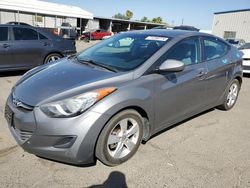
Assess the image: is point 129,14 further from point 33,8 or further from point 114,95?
point 114,95

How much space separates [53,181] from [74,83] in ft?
3.58

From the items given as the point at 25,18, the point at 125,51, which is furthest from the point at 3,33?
the point at 25,18

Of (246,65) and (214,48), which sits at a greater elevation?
(214,48)

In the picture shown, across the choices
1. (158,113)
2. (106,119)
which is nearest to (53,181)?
(106,119)

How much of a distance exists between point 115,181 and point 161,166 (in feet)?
2.10

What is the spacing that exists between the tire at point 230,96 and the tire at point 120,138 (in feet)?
8.08

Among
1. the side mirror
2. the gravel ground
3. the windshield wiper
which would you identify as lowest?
the gravel ground

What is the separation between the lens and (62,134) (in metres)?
2.64

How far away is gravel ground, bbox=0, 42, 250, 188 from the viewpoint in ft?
9.13

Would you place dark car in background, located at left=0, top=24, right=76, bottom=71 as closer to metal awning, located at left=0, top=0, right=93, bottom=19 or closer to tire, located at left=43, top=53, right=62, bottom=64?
tire, located at left=43, top=53, right=62, bottom=64

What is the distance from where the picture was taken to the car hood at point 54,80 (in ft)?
9.39

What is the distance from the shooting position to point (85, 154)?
272 cm

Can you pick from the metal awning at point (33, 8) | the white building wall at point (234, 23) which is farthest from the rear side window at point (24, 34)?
the white building wall at point (234, 23)

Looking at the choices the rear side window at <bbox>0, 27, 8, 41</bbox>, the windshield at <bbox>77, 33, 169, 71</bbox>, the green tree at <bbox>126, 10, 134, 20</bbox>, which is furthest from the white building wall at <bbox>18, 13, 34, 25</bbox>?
the green tree at <bbox>126, 10, 134, 20</bbox>
